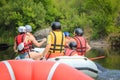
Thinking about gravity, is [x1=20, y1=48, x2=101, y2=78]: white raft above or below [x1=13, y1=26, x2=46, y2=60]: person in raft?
Answer: below

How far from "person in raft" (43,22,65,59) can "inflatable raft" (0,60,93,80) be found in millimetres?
3207

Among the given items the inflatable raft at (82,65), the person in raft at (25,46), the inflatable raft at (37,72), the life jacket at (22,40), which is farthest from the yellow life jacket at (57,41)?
the inflatable raft at (37,72)

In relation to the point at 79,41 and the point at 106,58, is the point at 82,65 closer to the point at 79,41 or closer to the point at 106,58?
the point at 79,41

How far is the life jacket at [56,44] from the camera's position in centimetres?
885

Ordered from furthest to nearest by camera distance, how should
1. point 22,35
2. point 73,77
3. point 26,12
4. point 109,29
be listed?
point 26,12, point 109,29, point 22,35, point 73,77

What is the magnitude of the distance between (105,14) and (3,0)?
12.6 m

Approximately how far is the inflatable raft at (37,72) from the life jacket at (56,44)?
3.42m

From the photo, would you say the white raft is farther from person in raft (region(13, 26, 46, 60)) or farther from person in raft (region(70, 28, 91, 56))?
person in raft (region(70, 28, 91, 56))

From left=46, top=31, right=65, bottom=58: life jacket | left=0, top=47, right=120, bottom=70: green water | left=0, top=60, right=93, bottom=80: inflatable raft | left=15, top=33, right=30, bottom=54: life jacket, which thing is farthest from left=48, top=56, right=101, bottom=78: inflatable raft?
left=0, top=47, right=120, bottom=70: green water

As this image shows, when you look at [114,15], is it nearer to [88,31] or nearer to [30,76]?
[88,31]

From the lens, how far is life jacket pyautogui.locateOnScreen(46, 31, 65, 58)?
29.0ft

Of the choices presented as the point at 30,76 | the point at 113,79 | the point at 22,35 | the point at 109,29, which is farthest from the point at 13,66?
the point at 109,29

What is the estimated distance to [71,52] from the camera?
32.5ft

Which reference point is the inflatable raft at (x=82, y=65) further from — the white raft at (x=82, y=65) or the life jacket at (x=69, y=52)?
the life jacket at (x=69, y=52)
